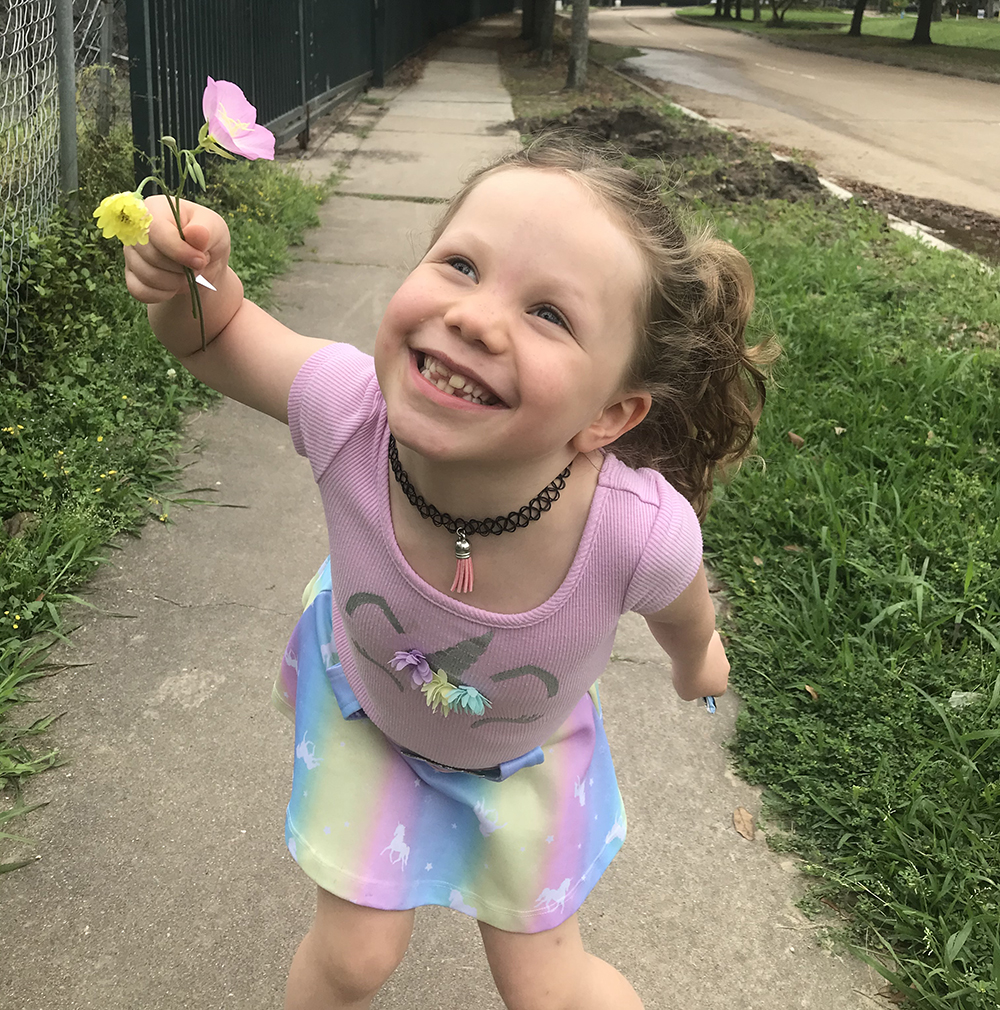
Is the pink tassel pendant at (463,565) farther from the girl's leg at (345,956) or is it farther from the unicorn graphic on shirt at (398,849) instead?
the girl's leg at (345,956)

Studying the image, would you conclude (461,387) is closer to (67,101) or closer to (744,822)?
(744,822)

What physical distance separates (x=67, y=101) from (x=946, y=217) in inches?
262

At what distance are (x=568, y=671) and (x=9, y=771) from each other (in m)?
1.42

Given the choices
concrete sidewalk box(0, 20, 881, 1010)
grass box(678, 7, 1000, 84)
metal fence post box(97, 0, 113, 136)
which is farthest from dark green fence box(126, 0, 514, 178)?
grass box(678, 7, 1000, 84)

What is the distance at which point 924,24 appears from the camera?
2833 centimetres

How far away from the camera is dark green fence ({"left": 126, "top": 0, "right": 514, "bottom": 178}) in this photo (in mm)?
5086

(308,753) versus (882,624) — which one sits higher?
(308,753)

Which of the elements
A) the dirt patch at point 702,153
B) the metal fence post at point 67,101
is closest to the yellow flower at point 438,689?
the metal fence post at point 67,101

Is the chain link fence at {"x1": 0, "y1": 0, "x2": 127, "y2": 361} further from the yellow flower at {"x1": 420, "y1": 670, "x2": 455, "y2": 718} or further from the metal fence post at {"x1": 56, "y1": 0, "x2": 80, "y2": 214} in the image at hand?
the yellow flower at {"x1": 420, "y1": 670, "x2": 455, "y2": 718}

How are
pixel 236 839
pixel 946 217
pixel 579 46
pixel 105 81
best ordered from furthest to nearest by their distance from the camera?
pixel 579 46
pixel 946 217
pixel 105 81
pixel 236 839

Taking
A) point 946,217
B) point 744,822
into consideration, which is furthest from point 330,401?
point 946,217

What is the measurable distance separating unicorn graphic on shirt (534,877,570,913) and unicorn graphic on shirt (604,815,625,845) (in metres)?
0.13

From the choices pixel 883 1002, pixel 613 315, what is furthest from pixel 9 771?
pixel 883 1002

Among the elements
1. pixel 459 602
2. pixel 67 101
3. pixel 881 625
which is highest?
pixel 67 101
